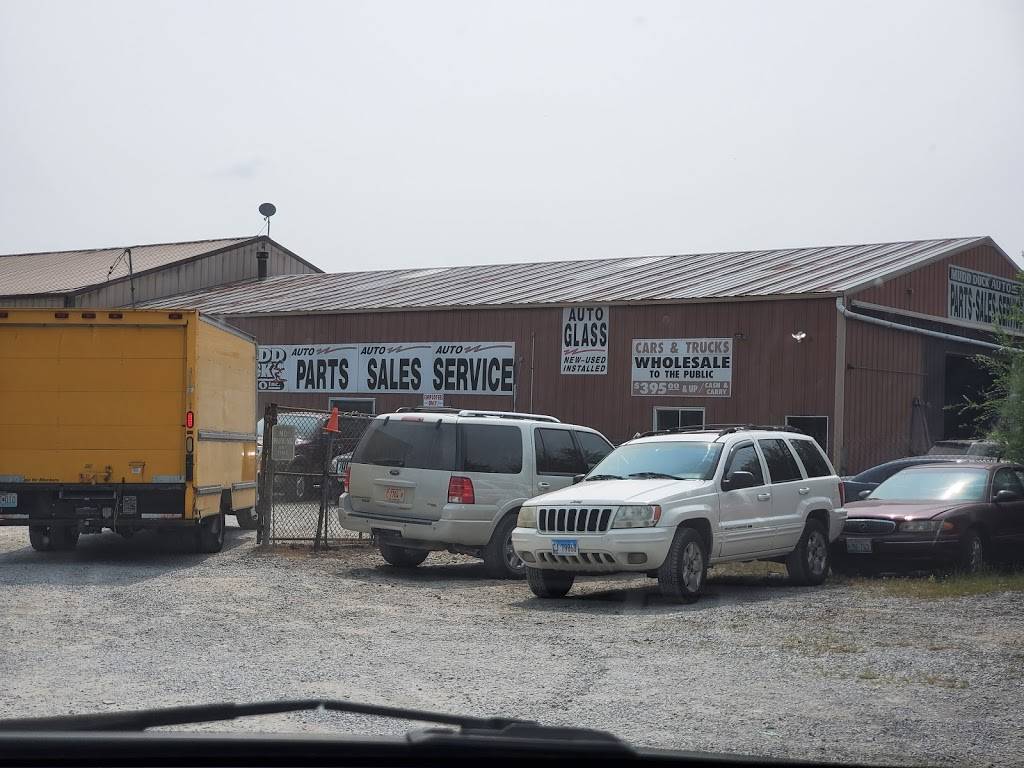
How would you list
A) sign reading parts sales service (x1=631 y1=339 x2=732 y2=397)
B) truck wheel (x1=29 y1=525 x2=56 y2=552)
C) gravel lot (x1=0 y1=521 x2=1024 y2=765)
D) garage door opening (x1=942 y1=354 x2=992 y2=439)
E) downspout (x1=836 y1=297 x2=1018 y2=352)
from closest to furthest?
gravel lot (x1=0 y1=521 x2=1024 y2=765) → truck wheel (x1=29 y1=525 x2=56 y2=552) → downspout (x1=836 y1=297 x2=1018 y2=352) → sign reading parts sales service (x1=631 y1=339 x2=732 y2=397) → garage door opening (x1=942 y1=354 x2=992 y2=439)

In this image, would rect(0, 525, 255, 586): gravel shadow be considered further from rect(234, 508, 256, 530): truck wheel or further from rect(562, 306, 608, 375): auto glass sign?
rect(562, 306, 608, 375): auto glass sign

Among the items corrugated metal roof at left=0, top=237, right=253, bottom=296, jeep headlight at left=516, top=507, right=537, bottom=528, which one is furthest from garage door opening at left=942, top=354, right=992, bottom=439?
corrugated metal roof at left=0, top=237, right=253, bottom=296

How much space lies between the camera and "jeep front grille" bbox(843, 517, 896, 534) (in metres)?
15.5

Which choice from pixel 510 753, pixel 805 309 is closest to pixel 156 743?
pixel 510 753

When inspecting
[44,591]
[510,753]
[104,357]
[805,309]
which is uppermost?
[805,309]

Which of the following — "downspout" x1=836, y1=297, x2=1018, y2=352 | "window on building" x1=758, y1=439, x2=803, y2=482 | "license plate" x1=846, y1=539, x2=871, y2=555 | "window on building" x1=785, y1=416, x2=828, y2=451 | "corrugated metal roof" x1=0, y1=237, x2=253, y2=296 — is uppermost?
"corrugated metal roof" x1=0, y1=237, x2=253, y2=296

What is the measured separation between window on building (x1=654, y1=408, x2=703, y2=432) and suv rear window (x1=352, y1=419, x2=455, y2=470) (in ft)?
43.7

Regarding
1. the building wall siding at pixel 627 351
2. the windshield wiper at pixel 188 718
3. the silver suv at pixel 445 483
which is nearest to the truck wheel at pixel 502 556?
the silver suv at pixel 445 483

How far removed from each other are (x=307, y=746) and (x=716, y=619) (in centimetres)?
899

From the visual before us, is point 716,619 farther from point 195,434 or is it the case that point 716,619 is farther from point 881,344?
point 881,344

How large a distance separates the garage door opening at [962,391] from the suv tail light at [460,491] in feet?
58.5

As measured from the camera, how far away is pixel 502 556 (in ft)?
50.3

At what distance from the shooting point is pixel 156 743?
3008 mm

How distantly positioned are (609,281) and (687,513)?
66.9 feet
